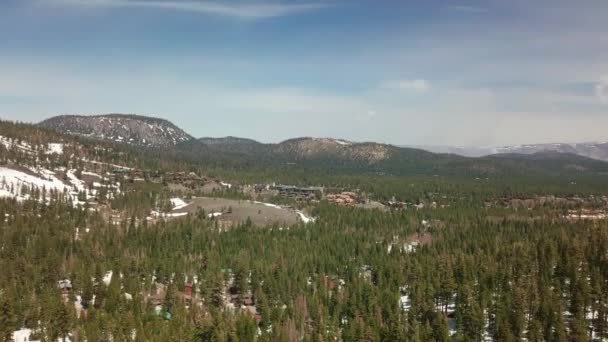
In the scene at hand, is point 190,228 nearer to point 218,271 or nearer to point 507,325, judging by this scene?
point 218,271

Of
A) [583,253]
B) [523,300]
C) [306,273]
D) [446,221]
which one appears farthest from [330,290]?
[446,221]

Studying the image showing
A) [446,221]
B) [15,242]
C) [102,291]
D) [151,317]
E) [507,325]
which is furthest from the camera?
[446,221]

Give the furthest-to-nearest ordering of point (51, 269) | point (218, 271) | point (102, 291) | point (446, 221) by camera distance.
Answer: point (446, 221), point (218, 271), point (51, 269), point (102, 291)

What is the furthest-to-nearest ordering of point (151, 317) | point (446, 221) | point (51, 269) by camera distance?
1. point (446, 221)
2. point (51, 269)
3. point (151, 317)

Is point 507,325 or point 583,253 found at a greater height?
point 583,253

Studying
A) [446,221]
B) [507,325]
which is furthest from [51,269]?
[446,221]

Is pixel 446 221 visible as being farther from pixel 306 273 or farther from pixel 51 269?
pixel 51 269

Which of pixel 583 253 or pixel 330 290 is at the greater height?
pixel 583 253

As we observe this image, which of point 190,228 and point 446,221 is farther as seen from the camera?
point 446,221

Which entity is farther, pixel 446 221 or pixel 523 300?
pixel 446 221
